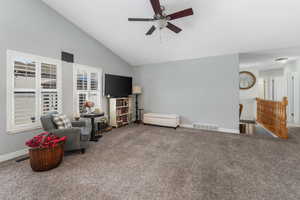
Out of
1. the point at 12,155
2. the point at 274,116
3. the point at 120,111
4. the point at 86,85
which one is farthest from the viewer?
the point at 120,111

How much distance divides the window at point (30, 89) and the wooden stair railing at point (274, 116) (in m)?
6.06

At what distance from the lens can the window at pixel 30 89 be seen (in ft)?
8.13

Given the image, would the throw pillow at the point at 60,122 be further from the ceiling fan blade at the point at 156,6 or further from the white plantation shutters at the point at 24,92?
the ceiling fan blade at the point at 156,6

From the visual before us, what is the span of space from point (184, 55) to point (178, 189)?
3929 mm

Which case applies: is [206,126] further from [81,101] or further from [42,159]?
[42,159]

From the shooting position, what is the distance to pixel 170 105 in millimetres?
4914

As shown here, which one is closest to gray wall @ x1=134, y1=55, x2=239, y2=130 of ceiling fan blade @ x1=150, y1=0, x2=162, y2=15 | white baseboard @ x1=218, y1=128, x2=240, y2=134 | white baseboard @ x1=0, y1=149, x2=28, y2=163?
white baseboard @ x1=218, y1=128, x2=240, y2=134

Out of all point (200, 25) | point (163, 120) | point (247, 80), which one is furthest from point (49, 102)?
point (247, 80)

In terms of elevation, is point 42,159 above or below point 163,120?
below

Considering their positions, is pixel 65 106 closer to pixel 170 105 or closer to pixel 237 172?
pixel 170 105

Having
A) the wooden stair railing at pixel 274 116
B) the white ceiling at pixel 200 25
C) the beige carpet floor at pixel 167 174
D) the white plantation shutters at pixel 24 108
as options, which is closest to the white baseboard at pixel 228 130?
the beige carpet floor at pixel 167 174

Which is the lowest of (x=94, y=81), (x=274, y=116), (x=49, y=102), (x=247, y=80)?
(x=274, y=116)

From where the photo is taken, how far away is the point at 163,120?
4574mm

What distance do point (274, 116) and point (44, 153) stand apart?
19.9 feet
